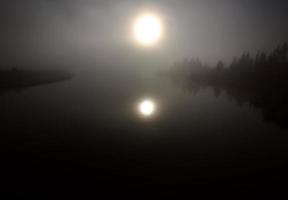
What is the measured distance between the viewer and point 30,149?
40.2 metres

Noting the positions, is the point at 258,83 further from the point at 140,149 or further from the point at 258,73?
the point at 140,149

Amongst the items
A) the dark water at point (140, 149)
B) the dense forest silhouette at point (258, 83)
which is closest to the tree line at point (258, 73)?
the dense forest silhouette at point (258, 83)

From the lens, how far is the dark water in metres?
30.9

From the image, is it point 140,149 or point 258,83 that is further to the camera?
point 258,83

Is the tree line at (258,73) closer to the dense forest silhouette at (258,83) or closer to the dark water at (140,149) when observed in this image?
the dense forest silhouette at (258,83)

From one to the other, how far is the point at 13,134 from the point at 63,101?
3985 centimetres

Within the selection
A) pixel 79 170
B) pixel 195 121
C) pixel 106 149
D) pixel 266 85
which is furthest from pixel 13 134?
pixel 266 85

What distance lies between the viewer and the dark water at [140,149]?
30922mm

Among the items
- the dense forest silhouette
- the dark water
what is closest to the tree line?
the dense forest silhouette

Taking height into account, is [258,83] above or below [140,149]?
above

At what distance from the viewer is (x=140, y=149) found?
4156 centimetres

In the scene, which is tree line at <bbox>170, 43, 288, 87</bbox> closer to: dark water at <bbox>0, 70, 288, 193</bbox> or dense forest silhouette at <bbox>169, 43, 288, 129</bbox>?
dense forest silhouette at <bbox>169, 43, 288, 129</bbox>

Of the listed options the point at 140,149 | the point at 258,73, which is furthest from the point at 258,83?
the point at 140,149

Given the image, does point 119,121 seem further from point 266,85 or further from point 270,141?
point 266,85
